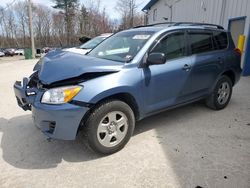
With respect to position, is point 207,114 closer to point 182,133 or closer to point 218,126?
point 218,126

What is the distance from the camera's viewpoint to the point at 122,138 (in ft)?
10.7

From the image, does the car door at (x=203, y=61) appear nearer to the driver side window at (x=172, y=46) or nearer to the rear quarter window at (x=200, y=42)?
the rear quarter window at (x=200, y=42)

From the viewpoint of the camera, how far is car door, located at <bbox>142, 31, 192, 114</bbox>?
3410 millimetres

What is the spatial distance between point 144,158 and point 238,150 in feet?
4.42

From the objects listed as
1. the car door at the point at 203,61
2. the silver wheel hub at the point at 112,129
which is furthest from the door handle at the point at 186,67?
the silver wheel hub at the point at 112,129

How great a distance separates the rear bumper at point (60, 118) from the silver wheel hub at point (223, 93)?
3.08 m

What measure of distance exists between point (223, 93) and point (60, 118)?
3488mm

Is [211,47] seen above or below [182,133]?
above

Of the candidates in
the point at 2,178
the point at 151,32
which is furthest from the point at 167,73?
the point at 2,178

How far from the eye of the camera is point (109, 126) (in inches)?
122

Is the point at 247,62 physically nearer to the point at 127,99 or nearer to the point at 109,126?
the point at 127,99

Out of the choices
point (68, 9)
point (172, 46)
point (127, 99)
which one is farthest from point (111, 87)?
point (68, 9)

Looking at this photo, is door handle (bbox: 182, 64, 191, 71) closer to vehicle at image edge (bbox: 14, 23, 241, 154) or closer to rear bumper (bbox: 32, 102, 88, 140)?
vehicle at image edge (bbox: 14, 23, 241, 154)

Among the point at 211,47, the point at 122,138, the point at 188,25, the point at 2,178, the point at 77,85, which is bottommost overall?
the point at 2,178
